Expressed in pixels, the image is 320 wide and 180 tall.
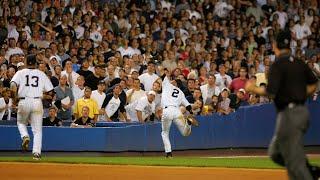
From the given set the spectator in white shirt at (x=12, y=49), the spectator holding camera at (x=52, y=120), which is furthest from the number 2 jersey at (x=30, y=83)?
the spectator in white shirt at (x=12, y=49)

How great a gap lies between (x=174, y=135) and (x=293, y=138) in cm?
1217

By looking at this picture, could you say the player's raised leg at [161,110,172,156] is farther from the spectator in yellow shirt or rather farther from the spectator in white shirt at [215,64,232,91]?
the spectator in white shirt at [215,64,232,91]

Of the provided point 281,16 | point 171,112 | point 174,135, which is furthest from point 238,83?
point 281,16

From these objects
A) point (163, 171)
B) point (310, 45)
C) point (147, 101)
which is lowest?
point (163, 171)

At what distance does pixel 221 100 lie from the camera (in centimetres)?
2114

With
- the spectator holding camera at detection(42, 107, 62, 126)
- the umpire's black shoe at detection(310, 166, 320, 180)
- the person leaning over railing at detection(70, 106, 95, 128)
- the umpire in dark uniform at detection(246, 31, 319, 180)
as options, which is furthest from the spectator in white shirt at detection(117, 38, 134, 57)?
the umpire's black shoe at detection(310, 166, 320, 180)

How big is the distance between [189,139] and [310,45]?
6.31 meters

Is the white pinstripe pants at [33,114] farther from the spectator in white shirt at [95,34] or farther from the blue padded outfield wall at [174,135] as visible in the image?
the spectator in white shirt at [95,34]

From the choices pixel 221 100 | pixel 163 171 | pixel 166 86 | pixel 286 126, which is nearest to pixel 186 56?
pixel 221 100

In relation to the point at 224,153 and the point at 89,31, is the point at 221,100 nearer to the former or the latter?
the point at 224,153

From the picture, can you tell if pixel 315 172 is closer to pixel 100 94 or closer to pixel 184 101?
pixel 184 101

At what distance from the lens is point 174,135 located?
67.5ft

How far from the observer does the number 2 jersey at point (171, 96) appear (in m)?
18.4

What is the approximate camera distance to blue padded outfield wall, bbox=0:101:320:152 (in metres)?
19.1
